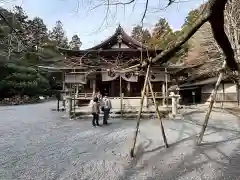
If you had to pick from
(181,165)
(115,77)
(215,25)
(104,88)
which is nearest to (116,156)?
(181,165)

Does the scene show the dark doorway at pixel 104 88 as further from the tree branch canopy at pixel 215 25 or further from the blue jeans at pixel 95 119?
the tree branch canopy at pixel 215 25

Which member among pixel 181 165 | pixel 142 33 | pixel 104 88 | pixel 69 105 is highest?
pixel 142 33

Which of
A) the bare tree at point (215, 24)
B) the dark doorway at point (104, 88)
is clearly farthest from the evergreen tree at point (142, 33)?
the dark doorway at point (104, 88)

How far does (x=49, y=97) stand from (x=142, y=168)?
37202 millimetres

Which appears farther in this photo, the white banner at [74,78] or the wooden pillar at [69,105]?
the white banner at [74,78]

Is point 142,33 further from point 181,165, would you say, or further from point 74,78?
point 74,78

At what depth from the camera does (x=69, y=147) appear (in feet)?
25.7

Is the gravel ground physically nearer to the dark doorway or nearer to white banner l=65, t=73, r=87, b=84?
white banner l=65, t=73, r=87, b=84

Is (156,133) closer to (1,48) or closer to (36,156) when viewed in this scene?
(36,156)

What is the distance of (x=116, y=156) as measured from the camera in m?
6.78

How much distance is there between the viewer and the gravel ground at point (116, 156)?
5.40 metres

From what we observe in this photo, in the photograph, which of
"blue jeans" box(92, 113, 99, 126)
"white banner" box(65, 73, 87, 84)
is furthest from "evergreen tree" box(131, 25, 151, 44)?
"white banner" box(65, 73, 87, 84)

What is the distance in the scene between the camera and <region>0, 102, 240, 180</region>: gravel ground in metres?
5.40

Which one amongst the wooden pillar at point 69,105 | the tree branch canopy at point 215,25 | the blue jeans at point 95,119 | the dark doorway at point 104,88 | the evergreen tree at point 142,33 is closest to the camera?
the tree branch canopy at point 215,25
